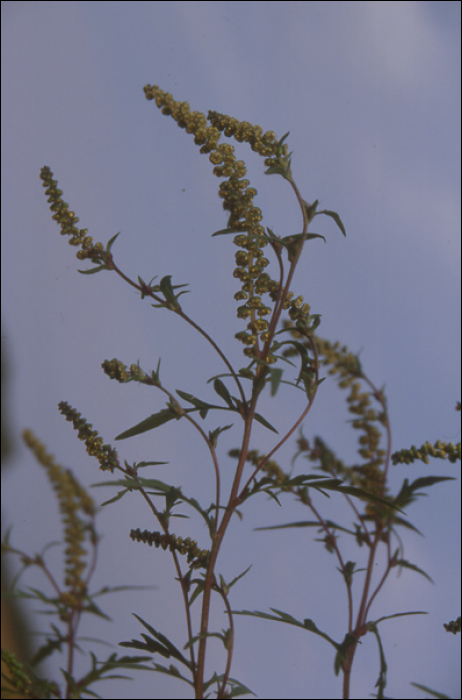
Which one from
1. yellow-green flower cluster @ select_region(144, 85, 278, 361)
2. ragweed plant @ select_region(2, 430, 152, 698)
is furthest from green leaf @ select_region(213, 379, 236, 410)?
ragweed plant @ select_region(2, 430, 152, 698)

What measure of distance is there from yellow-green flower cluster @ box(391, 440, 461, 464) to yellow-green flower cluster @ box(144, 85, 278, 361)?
0.58ft

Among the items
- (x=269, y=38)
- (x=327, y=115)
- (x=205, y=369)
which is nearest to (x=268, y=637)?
(x=205, y=369)

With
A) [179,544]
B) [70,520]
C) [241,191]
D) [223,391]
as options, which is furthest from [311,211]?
[70,520]

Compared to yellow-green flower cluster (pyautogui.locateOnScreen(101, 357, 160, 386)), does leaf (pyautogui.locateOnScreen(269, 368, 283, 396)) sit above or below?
above

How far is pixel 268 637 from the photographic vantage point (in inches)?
33.7

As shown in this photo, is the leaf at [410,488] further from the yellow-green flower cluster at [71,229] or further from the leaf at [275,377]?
the yellow-green flower cluster at [71,229]

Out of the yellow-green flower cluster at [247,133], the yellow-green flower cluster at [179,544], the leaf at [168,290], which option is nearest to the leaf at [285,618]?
the yellow-green flower cluster at [179,544]

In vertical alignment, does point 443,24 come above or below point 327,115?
above

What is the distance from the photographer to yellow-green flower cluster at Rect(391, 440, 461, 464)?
550 millimetres

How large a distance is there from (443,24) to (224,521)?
30.1 inches

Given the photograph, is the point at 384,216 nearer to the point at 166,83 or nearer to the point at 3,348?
the point at 166,83

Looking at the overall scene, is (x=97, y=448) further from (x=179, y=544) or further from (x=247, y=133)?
(x=247, y=133)

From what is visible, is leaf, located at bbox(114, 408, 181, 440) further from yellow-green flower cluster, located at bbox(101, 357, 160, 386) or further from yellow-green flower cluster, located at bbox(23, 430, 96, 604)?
yellow-green flower cluster, located at bbox(23, 430, 96, 604)

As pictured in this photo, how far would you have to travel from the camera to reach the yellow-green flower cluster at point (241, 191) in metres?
0.51
